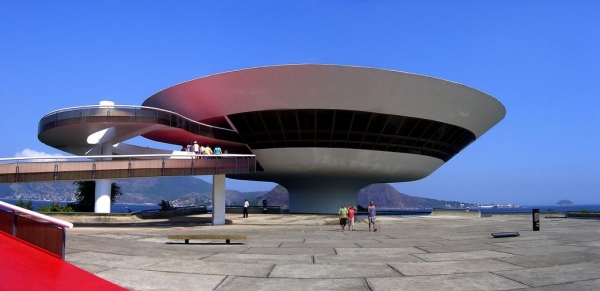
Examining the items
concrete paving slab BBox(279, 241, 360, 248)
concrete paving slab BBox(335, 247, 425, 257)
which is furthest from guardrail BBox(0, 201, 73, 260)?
concrete paving slab BBox(279, 241, 360, 248)

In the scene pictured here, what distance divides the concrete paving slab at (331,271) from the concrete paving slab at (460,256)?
2077 millimetres

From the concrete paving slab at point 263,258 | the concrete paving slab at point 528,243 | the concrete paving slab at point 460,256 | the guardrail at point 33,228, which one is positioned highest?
the guardrail at point 33,228

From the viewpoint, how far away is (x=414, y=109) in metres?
36.1

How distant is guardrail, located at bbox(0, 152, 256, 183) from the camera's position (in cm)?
2325

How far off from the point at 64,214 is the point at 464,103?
30.5m

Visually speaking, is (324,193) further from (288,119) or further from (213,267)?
(213,267)

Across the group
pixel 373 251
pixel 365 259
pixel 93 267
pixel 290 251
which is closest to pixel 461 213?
pixel 373 251

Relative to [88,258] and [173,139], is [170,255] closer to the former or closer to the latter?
[88,258]

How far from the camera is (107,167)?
81.9 feet

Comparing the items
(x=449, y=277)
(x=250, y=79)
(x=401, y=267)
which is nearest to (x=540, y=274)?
(x=449, y=277)

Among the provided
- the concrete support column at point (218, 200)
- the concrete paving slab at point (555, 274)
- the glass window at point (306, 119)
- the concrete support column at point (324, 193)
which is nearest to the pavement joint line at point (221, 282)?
the concrete paving slab at point (555, 274)

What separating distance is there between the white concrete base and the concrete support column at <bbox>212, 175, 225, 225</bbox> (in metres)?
8.91

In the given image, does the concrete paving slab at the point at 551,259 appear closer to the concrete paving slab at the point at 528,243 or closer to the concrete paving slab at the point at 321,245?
the concrete paving slab at the point at 528,243

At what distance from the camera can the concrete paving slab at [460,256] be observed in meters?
12.0
